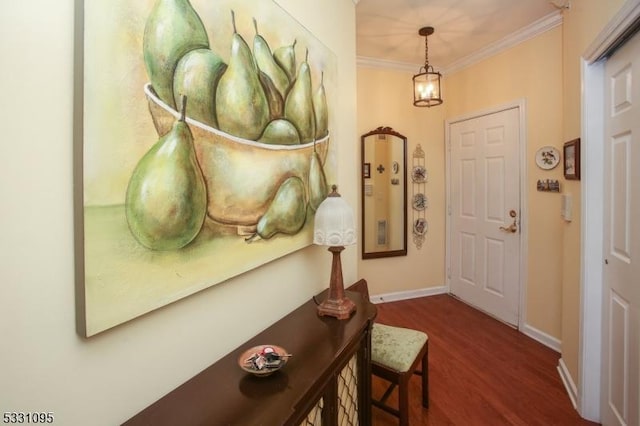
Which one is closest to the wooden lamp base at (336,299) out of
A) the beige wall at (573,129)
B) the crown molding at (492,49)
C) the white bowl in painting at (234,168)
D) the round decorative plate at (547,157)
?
the white bowl in painting at (234,168)

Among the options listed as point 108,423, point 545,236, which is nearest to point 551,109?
point 545,236

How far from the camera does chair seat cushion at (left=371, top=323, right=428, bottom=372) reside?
1731 mm

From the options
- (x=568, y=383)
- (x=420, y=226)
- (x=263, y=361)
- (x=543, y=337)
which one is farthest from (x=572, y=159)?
(x=263, y=361)

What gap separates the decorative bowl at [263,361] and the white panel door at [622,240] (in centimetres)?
157

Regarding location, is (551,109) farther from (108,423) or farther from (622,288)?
(108,423)

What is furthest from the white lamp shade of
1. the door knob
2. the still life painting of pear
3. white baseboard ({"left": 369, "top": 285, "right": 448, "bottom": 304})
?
white baseboard ({"left": 369, "top": 285, "right": 448, "bottom": 304})

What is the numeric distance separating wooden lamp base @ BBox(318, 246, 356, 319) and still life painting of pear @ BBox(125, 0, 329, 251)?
0.71 ft

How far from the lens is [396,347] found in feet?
5.98

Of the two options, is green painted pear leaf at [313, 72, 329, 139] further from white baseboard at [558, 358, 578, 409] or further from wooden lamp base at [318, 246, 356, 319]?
white baseboard at [558, 358, 578, 409]

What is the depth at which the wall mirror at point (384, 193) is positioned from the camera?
3543mm

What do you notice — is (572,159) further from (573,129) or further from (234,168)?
(234,168)

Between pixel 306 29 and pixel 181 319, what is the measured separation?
1347 mm

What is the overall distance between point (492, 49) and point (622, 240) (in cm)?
234

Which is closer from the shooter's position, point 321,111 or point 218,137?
point 218,137
